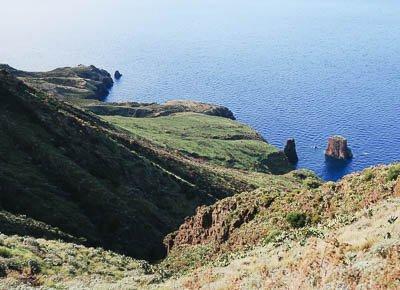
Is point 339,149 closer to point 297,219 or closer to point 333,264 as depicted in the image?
point 297,219

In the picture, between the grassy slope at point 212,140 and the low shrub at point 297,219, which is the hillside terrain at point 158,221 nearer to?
the low shrub at point 297,219

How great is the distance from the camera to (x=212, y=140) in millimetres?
160750

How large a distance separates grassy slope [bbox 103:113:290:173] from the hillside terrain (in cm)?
4514

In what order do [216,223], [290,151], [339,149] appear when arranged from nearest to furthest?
[216,223], [339,149], [290,151]

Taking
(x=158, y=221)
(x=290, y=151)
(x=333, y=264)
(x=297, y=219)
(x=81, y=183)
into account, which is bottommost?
(x=158, y=221)

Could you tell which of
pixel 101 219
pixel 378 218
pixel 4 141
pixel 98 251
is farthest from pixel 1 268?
pixel 4 141

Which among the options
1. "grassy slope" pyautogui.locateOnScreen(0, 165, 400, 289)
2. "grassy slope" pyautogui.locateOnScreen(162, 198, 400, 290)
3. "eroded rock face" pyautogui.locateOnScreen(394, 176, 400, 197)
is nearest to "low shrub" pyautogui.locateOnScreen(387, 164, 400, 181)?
"grassy slope" pyautogui.locateOnScreen(0, 165, 400, 289)

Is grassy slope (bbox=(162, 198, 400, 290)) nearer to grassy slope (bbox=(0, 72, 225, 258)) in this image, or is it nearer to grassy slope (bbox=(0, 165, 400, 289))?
grassy slope (bbox=(0, 165, 400, 289))

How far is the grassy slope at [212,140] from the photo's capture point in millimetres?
141125

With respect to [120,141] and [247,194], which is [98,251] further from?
[120,141]

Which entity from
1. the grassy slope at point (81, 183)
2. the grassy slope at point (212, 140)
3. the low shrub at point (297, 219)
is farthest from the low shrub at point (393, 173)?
the grassy slope at point (212, 140)

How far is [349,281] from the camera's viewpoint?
1299cm

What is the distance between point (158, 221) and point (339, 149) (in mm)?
117723

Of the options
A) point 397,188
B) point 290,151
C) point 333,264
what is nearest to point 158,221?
point 397,188
